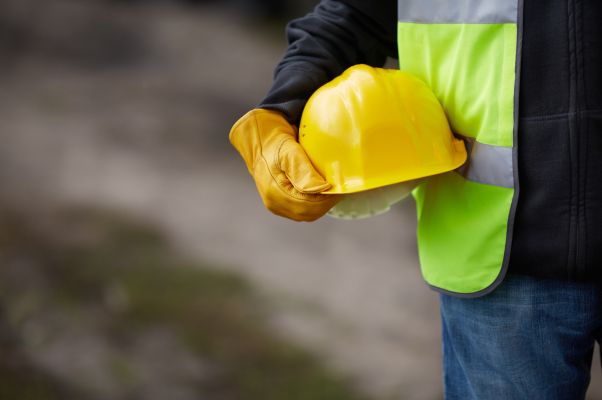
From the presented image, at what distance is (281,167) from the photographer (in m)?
1.39

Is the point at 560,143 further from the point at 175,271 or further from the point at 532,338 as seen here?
the point at 175,271

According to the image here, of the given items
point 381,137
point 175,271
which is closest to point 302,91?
point 381,137

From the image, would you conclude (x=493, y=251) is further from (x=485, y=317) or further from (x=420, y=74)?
(x=420, y=74)

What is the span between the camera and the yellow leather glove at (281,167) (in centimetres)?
136

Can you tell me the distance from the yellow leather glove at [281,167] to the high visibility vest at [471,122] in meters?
0.22

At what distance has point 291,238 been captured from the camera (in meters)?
4.19

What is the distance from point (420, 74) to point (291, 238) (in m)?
2.79

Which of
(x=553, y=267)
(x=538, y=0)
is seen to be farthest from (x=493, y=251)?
(x=538, y=0)

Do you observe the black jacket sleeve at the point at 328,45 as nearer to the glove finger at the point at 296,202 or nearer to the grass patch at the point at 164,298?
the glove finger at the point at 296,202

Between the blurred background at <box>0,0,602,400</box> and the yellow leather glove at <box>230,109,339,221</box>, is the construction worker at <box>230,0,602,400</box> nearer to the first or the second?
the yellow leather glove at <box>230,109,339,221</box>

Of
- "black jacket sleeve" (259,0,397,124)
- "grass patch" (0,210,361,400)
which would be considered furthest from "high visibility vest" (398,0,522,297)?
"grass patch" (0,210,361,400)

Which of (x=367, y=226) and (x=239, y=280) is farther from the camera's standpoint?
(x=367, y=226)

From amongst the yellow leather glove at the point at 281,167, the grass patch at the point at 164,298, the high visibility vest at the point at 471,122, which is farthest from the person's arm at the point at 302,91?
the grass patch at the point at 164,298

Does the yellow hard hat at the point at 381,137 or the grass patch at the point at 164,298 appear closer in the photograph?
the yellow hard hat at the point at 381,137
